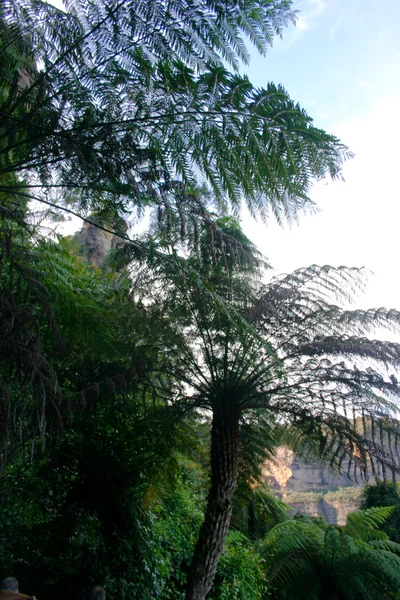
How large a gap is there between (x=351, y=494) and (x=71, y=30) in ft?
54.0

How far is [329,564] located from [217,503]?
291cm

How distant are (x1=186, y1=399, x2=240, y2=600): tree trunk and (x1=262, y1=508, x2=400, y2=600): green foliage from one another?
2.32m

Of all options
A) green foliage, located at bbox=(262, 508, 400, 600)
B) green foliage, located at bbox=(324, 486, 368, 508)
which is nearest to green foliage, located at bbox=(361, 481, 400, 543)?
green foliage, located at bbox=(262, 508, 400, 600)

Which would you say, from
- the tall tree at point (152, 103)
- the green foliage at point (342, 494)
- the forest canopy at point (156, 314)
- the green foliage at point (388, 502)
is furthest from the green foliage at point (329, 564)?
the green foliage at point (342, 494)

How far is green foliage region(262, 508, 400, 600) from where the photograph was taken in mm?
5387

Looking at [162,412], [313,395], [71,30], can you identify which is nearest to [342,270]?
[313,395]

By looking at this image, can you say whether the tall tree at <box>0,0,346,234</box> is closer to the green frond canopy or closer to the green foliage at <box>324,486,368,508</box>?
the green frond canopy

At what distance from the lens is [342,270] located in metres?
4.22

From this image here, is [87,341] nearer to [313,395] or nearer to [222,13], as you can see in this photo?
[313,395]

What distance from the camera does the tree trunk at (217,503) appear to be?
3.66 meters

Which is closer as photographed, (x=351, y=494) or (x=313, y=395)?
(x=313, y=395)

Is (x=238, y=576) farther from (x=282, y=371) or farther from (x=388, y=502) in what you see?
(x=388, y=502)

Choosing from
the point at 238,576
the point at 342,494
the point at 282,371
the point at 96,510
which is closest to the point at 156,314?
the point at 282,371

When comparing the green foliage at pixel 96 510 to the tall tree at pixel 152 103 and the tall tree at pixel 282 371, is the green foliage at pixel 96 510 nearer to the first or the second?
the tall tree at pixel 282 371
